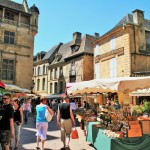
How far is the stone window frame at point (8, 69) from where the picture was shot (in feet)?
66.4

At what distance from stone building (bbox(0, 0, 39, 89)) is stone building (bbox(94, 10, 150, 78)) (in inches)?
336

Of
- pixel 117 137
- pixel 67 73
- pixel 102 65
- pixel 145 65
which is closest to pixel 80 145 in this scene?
pixel 117 137

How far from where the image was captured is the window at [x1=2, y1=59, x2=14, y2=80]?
20234 mm

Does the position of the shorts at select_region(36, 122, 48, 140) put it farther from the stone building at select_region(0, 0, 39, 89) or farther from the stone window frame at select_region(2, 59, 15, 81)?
the stone window frame at select_region(2, 59, 15, 81)

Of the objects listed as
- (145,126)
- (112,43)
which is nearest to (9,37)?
(112,43)

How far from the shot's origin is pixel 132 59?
1850cm

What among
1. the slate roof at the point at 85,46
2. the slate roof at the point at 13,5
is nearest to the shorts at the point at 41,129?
the slate roof at the point at 13,5

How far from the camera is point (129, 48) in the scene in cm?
1859

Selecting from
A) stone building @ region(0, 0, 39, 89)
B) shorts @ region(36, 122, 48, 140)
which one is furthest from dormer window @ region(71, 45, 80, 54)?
shorts @ region(36, 122, 48, 140)

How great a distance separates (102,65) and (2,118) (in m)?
19.1

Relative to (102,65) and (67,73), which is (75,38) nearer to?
(67,73)

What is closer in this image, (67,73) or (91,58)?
(91,58)

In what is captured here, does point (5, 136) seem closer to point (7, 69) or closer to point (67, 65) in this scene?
point (7, 69)

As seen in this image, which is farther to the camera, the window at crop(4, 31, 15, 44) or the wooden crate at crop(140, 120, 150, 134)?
the window at crop(4, 31, 15, 44)
